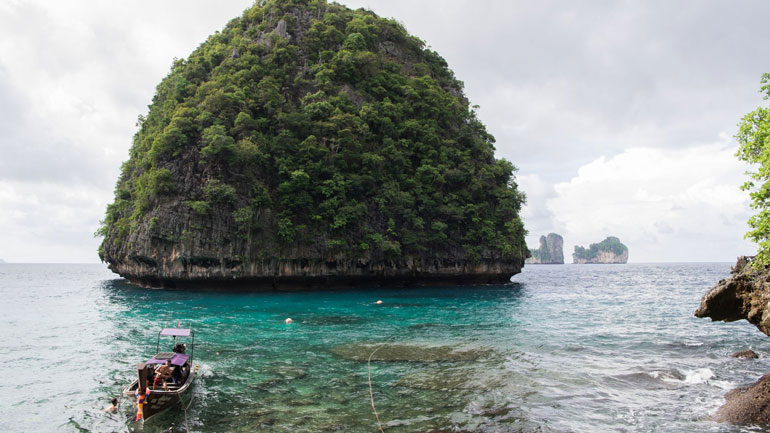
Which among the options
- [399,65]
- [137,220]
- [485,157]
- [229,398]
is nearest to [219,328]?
[229,398]

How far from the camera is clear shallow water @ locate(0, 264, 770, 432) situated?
10.6 metres

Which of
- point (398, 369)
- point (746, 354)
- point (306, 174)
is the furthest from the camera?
point (306, 174)

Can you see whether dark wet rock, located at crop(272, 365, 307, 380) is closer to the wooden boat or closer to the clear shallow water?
the clear shallow water

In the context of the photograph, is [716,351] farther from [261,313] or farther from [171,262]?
[171,262]

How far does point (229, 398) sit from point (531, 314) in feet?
70.0

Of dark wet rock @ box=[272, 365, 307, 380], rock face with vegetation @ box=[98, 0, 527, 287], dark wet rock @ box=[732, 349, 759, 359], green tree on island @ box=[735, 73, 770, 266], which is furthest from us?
rock face with vegetation @ box=[98, 0, 527, 287]

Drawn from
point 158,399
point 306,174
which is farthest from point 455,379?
point 306,174

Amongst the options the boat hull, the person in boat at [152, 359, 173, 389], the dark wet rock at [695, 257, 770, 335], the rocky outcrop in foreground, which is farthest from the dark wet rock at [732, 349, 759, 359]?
the person in boat at [152, 359, 173, 389]

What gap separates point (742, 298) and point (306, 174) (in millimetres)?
37208

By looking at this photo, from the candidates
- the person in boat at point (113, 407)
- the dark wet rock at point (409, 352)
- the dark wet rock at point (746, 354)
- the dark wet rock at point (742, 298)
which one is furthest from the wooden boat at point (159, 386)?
the dark wet rock at point (746, 354)

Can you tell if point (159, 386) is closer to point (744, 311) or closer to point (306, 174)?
A: point (744, 311)

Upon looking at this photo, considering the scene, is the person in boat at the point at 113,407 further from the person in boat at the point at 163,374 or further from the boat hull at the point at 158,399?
the person in boat at the point at 163,374

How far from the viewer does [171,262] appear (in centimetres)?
3969

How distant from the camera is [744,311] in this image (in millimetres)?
10617
